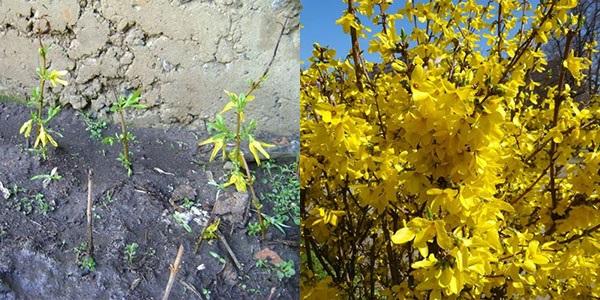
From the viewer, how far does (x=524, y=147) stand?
5.37 feet

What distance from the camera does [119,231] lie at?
1.64 meters

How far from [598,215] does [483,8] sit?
1103mm

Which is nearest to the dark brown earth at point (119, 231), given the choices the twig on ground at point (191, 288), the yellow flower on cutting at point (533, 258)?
the twig on ground at point (191, 288)

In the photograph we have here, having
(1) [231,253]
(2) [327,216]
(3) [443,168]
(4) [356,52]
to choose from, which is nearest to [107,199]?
(1) [231,253]

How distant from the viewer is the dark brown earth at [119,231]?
1.48 metres

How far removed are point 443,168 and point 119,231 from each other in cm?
98

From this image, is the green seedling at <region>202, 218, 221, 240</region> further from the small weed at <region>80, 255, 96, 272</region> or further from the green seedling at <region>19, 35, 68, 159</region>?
the green seedling at <region>19, 35, 68, 159</region>

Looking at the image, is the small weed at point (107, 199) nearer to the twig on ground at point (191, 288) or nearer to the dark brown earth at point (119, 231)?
the dark brown earth at point (119, 231)

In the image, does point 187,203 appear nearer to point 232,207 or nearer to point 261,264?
point 232,207

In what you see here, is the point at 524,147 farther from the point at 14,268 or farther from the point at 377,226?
the point at 14,268

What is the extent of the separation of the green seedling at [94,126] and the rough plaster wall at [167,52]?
0.14 ft

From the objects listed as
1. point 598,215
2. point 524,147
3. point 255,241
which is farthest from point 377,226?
point 598,215

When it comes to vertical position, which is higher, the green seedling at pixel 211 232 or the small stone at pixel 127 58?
the small stone at pixel 127 58

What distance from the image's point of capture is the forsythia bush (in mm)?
985
